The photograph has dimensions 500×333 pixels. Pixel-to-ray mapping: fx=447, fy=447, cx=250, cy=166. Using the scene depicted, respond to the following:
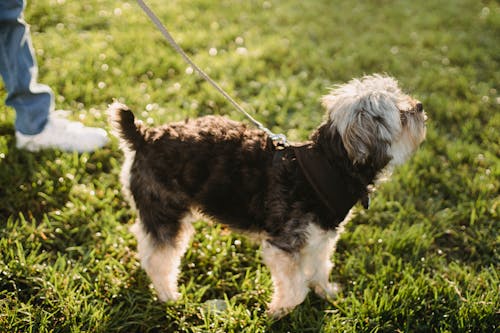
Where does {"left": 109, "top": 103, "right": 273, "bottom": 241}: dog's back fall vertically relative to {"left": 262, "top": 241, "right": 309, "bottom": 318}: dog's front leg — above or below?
above

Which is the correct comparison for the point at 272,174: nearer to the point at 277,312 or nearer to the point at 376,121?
the point at 376,121

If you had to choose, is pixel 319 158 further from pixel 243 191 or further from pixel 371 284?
pixel 371 284

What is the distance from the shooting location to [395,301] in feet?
11.0

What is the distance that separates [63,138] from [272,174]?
2.42 m

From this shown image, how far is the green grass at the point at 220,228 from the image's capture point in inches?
129

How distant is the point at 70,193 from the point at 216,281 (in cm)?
159

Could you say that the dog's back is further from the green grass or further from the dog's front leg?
the green grass

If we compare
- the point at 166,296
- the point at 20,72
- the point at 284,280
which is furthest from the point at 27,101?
the point at 284,280

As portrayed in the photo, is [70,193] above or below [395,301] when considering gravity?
below

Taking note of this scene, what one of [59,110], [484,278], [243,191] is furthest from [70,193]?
[484,278]

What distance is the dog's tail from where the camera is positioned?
2943mm

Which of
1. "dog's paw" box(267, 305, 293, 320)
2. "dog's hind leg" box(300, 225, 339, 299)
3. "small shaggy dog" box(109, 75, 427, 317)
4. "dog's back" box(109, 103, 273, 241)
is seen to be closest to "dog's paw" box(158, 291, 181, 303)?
"small shaggy dog" box(109, 75, 427, 317)

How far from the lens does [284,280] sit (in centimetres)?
314

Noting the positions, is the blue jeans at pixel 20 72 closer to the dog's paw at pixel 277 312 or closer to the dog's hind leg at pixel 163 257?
→ the dog's hind leg at pixel 163 257
